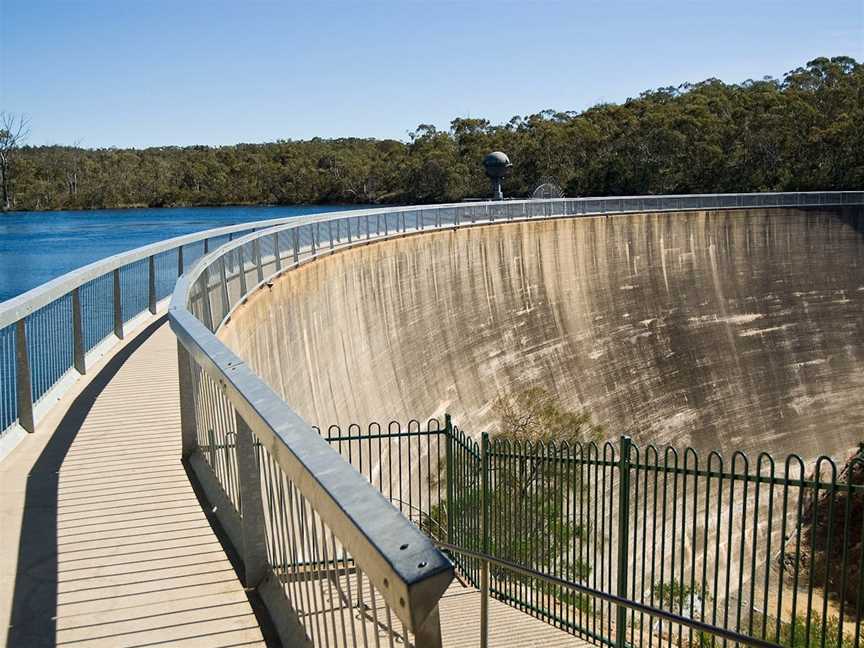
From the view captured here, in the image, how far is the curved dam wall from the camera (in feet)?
64.1

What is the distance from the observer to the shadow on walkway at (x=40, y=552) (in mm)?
3667

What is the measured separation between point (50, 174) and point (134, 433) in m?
91.8

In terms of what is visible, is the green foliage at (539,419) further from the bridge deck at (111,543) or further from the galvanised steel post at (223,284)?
the bridge deck at (111,543)

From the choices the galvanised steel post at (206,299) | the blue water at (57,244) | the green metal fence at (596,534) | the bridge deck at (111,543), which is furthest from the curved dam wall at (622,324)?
the blue water at (57,244)

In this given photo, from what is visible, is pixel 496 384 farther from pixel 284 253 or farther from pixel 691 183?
pixel 691 183

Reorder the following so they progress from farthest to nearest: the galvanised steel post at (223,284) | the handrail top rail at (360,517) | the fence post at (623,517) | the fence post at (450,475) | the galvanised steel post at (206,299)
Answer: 1. the galvanised steel post at (223,284)
2. the fence post at (450,475)
3. the galvanised steel post at (206,299)
4. the fence post at (623,517)
5. the handrail top rail at (360,517)

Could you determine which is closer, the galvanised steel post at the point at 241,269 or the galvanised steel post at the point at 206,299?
the galvanised steel post at the point at 206,299

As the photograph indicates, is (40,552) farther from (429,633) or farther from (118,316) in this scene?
(118,316)

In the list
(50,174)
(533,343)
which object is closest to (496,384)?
(533,343)

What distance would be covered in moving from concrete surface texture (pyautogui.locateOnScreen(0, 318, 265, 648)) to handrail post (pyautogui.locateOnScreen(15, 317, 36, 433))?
0.15 meters

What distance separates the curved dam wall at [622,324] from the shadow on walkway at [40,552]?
9.43 m

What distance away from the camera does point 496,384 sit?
24.7 m

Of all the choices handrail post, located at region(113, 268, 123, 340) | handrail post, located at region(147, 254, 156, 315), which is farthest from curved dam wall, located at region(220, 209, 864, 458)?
handrail post, located at region(113, 268, 123, 340)

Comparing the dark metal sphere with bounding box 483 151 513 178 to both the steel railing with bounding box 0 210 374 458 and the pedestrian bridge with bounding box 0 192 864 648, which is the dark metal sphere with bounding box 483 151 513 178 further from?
the pedestrian bridge with bounding box 0 192 864 648
